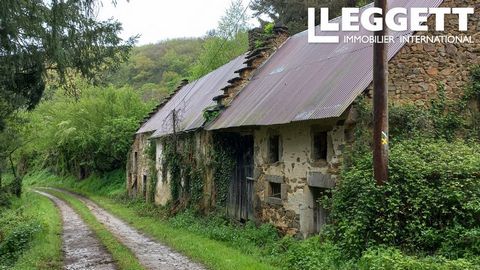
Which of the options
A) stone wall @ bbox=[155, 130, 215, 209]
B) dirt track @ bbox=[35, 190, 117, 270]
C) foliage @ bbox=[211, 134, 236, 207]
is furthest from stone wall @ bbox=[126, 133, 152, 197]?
foliage @ bbox=[211, 134, 236, 207]

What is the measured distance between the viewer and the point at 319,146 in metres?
11.4

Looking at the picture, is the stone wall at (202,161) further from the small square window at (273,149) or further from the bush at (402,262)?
the bush at (402,262)

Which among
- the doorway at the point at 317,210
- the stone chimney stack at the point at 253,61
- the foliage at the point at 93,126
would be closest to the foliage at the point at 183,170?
the stone chimney stack at the point at 253,61

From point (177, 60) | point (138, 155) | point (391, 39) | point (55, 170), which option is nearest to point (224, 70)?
point (138, 155)

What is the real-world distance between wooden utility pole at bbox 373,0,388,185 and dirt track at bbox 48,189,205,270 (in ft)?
13.2

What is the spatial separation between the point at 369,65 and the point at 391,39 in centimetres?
99

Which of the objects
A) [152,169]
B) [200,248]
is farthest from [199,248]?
[152,169]

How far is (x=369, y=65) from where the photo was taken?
35.1ft

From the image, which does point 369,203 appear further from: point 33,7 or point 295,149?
point 33,7

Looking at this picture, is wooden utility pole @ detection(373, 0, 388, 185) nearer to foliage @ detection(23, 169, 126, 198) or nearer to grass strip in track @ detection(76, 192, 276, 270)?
grass strip in track @ detection(76, 192, 276, 270)

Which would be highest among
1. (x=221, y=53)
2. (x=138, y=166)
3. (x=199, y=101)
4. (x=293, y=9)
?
(x=293, y=9)

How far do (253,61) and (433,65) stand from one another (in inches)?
326

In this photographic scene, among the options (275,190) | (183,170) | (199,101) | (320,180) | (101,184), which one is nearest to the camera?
(320,180)

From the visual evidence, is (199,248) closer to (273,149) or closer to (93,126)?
(273,149)
